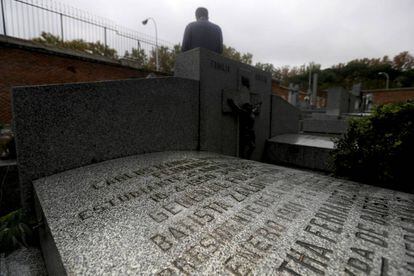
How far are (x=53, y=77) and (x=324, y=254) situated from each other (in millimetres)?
10639

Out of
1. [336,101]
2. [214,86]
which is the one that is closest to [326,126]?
[336,101]

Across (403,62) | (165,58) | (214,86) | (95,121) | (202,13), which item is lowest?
(95,121)

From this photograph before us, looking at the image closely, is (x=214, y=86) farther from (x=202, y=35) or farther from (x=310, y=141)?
(x=310, y=141)

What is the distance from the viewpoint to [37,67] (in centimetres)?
851

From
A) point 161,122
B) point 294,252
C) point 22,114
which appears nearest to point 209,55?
point 161,122

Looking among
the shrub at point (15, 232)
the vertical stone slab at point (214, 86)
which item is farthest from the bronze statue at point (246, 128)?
the shrub at point (15, 232)

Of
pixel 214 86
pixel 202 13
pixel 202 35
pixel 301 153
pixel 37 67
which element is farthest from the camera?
pixel 37 67

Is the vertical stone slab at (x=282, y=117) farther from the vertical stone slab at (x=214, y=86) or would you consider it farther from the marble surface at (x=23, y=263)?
the marble surface at (x=23, y=263)

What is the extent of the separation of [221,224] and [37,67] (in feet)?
33.2

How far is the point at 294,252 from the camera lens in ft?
4.19

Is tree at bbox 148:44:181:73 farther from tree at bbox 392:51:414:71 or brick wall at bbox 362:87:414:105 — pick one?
tree at bbox 392:51:414:71

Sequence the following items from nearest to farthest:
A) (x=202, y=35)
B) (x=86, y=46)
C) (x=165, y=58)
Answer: (x=202, y=35), (x=86, y=46), (x=165, y=58)

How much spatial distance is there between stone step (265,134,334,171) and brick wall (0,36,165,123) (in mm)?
8353

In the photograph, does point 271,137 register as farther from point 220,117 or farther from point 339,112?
point 339,112
